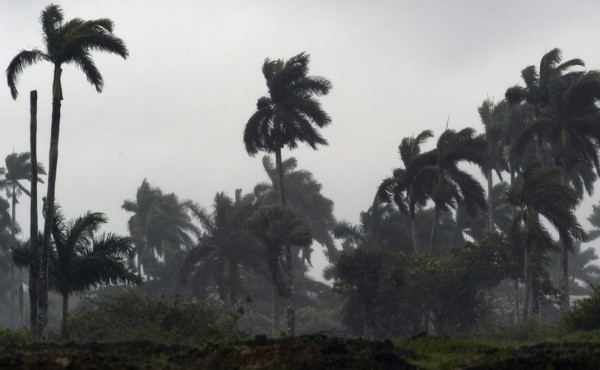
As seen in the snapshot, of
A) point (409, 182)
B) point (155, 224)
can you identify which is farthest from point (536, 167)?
point (155, 224)

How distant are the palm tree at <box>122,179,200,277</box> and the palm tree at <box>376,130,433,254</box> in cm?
2662

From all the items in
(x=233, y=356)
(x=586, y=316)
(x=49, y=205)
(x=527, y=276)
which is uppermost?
(x=49, y=205)

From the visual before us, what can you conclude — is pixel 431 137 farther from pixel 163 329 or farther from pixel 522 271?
pixel 163 329

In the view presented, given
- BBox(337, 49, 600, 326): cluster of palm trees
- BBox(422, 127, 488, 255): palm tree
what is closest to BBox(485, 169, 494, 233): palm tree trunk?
BBox(337, 49, 600, 326): cluster of palm trees

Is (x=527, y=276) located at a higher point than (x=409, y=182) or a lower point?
lower

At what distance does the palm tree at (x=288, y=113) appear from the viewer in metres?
55.7

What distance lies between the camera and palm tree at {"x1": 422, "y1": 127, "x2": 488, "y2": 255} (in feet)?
174

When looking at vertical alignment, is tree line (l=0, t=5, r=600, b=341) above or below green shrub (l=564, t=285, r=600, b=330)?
above

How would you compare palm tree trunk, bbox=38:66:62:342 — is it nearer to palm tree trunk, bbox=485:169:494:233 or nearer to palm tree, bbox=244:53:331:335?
palm tree, bbox=244:53:331:335

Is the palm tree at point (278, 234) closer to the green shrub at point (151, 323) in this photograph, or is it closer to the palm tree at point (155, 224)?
the green shrub at point (151, 323)

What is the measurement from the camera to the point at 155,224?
79000 mm

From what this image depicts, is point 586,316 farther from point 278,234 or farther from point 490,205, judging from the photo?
point 490,205

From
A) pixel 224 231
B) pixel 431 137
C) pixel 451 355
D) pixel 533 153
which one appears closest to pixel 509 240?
pixel 431 137

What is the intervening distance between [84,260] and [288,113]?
70.1 feet
